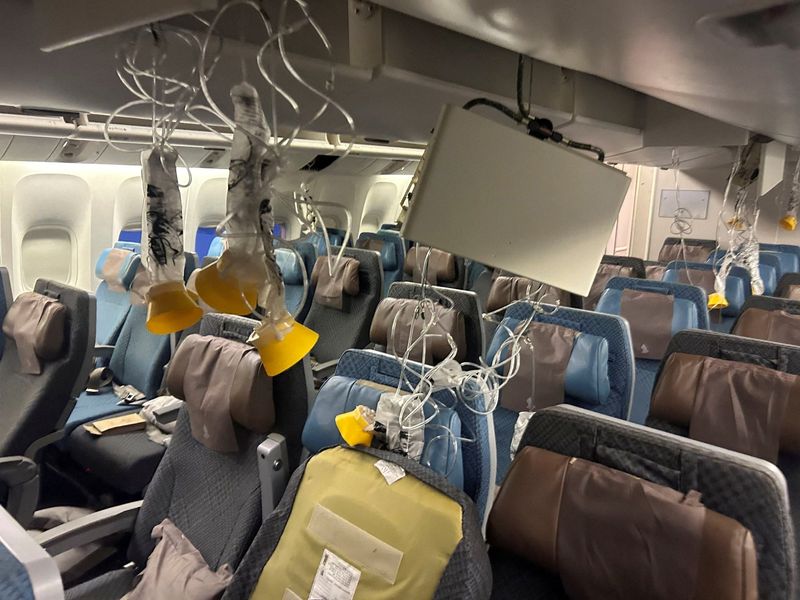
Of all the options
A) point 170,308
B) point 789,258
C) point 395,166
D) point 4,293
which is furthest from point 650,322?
point 395,166

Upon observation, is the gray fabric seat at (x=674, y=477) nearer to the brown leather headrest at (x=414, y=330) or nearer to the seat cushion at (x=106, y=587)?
the brown leather headrest at (x=414, y=330)

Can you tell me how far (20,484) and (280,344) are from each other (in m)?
1.81

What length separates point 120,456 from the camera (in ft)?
8.09

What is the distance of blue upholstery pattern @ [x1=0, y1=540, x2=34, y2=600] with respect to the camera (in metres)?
0.91

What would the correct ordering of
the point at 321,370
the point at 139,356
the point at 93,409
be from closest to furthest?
the point at 93,409, the point at 139,356, the point at 321,370

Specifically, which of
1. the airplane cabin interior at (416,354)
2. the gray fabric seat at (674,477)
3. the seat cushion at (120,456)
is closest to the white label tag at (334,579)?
the airplane cabin interior at (416,354)

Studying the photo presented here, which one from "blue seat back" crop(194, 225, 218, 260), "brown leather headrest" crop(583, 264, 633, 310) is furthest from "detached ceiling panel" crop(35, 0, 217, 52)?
"blue seat back" crop(194, 225, 218, 260)

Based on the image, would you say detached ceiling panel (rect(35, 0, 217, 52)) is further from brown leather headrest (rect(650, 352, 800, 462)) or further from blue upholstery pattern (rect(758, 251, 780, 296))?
blue upholstery pattern (rect(758, 251, 780, 296))

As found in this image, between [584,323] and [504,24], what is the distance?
1435mm

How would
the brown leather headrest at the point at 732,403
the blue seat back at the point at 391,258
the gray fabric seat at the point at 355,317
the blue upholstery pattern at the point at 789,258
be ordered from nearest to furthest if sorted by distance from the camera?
the brown leather headrest at the point at 732,403, the gray fabric seat at the point at 355,317, the blue upholstery pattern at the point at 789,258, the blue seat back at the point at 391,258

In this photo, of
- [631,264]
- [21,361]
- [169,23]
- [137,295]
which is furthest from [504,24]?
[631,264]

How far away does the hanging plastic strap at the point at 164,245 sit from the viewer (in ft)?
3.36

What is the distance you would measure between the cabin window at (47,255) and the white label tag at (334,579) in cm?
426

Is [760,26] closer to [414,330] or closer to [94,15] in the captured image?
[94,15]
